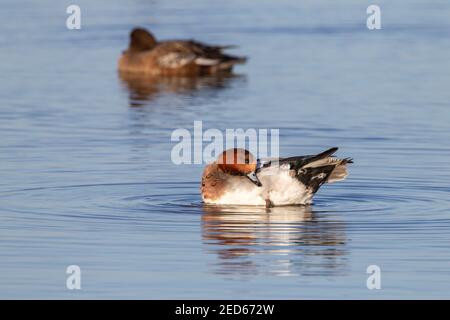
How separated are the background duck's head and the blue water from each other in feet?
2.13

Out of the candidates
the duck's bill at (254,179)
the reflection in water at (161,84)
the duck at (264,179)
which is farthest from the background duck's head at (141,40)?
the duck's bill at (254,179)

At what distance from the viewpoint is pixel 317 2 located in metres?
35.2

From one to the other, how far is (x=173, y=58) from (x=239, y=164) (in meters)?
13.2

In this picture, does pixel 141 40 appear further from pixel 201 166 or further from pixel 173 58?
pixel 201 166

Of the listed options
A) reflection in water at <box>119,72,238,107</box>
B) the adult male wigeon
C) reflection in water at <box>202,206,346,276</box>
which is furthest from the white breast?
the adult male wigeon

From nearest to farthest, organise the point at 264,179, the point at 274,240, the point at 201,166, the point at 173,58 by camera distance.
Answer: the point at 274,240 → the point at 264,179 → the point at 201,166 → the point at 173,58

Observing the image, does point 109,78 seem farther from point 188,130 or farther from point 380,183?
point 380,183

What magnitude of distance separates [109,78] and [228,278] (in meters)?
14.8

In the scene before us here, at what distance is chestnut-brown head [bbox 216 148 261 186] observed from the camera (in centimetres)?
1361

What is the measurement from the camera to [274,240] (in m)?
12.3

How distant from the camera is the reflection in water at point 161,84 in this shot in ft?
77.9

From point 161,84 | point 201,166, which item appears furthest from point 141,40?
point 201,166

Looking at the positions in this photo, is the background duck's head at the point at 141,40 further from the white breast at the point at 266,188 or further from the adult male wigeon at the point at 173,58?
the white breast at the point at 266,188
